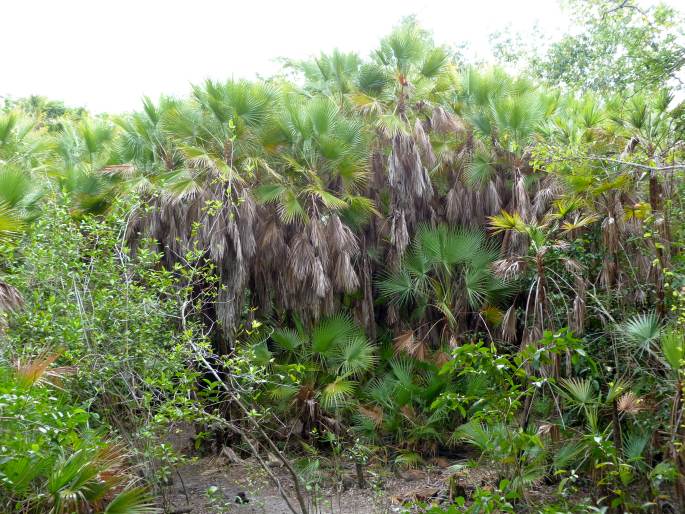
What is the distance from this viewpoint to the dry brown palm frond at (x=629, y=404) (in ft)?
22.5

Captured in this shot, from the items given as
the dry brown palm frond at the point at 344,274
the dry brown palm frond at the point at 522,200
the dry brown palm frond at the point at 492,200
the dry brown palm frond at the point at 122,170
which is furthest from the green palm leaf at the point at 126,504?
the dry brown palm frond at the point at 492,200

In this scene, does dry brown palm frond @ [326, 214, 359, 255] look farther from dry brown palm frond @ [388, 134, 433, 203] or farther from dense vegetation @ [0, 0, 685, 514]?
dry brown palm frond @ [388, 134, 433, 203]

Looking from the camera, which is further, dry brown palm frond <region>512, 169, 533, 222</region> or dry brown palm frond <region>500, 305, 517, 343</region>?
dry brown palm frond <region>512, 169, 533, 222</region>

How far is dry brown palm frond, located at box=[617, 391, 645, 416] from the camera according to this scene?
6870 mm

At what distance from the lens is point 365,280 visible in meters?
10.8

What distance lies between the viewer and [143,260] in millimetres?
6930

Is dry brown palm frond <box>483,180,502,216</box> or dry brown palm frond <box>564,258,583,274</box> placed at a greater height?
dry brown palm frond <box>483,180,502,216</box>

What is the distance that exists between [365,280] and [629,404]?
4.83 metres

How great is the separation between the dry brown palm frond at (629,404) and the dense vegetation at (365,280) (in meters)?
0.03

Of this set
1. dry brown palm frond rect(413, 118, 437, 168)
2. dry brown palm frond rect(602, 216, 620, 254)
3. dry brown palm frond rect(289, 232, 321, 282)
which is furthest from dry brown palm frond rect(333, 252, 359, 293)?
dry brown palm frond rect(602, 216, 620, 254)

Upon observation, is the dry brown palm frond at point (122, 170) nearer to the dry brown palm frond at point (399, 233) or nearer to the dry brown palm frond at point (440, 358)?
the dry brown palm frond at point (399, 233)

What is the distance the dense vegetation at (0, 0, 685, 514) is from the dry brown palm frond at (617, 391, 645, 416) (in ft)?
0.09

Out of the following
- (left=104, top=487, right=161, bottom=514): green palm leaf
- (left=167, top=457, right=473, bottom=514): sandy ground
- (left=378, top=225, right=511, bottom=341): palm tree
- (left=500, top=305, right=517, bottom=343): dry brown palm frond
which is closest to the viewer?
(left=104, top=487, right=161, bottom=514): green palm leaf

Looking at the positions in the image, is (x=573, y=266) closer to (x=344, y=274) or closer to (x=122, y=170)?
(x=344, y=274)
